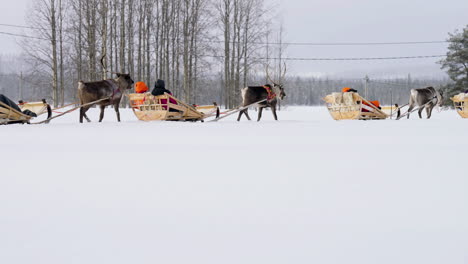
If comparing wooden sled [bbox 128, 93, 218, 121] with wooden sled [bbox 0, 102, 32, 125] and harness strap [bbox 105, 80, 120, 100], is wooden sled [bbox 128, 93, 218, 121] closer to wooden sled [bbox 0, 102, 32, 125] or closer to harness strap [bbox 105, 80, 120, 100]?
harness strap [bbox 105, 80, 120, 100]

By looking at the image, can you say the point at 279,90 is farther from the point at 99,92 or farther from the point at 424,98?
the point at 424,98

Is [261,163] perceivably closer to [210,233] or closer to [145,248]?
[210,233]

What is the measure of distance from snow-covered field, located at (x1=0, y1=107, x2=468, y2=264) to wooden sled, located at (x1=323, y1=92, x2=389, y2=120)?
8.84 meters

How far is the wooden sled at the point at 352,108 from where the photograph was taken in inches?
507

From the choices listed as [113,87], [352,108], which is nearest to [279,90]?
[352,108]

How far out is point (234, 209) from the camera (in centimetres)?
229

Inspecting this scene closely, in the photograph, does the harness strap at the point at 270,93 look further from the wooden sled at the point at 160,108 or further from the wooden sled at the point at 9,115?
the wooden sled at the point at 9,115

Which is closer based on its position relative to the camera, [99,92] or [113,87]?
[99,92]

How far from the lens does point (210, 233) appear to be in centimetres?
192

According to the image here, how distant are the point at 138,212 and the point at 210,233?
19.4 inches

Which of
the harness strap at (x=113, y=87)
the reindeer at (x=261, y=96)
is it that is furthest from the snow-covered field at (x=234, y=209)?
the reindeer at (x=261, y=96)

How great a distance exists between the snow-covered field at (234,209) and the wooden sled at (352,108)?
8.84m

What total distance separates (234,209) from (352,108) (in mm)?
11301

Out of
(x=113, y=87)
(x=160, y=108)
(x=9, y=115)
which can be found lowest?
(x=9, y=115)
